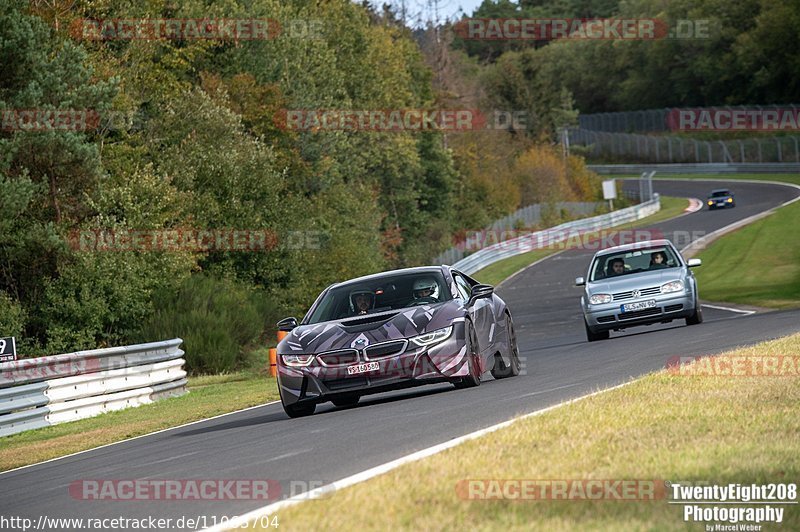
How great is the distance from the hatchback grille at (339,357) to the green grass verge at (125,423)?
302 cm

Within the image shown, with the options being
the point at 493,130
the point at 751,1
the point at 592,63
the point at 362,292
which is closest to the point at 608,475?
the point at 362,292

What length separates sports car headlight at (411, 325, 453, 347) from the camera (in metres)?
13.3

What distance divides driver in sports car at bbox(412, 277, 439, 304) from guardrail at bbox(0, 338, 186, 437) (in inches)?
266

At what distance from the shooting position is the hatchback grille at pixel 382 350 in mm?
13148

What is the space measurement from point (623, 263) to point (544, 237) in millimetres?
→ 49001

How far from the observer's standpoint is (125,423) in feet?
58.1

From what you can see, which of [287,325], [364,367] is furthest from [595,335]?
[364,367]

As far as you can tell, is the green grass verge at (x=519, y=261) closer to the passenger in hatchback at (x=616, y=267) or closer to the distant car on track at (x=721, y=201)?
the distant car on track at (x=721, y=201)

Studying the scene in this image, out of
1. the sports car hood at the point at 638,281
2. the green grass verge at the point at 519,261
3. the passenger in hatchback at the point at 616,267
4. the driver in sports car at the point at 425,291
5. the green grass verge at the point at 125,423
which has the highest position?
the driver in sports car at the point at 425,291

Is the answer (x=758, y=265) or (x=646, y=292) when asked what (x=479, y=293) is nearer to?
(x=646, y=292)

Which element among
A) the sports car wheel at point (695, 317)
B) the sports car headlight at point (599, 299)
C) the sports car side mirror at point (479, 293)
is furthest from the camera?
the sports car wheel at point (695, 317)

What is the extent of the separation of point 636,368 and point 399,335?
317 centimetres

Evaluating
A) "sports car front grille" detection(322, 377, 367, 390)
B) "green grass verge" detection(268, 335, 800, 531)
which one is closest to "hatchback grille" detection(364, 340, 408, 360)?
"sports car front grille" detection(322, 377, 367, 390)

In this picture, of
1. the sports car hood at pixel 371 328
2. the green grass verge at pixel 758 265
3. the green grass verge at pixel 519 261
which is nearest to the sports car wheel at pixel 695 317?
the green grass verge at pixel 758 265
